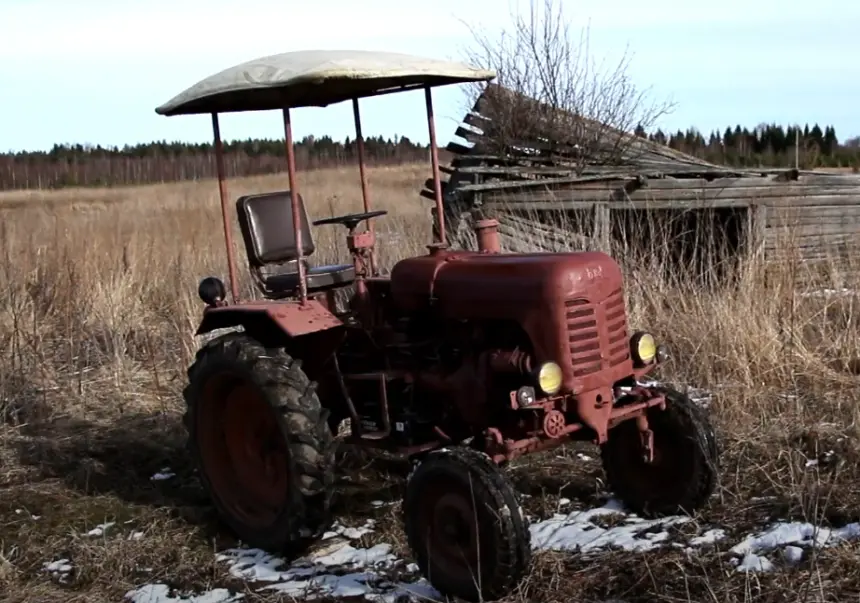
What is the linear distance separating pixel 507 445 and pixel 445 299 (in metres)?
0.73

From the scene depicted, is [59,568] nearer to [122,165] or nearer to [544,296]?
[544,296]

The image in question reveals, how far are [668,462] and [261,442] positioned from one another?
1.80 meters

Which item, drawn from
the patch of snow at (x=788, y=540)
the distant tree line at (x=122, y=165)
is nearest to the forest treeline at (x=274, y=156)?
the distant tree line at (x=122, y=165)

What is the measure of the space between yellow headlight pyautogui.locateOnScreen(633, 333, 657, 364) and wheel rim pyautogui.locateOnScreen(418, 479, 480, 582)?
1.01 metres

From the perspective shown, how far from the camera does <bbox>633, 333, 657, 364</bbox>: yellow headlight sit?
396cm

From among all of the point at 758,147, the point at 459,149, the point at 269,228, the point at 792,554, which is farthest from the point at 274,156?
A: the point at 792,554

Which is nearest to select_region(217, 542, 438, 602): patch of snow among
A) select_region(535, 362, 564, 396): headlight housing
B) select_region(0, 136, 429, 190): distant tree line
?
select_region(535, 362, 564, 396): headlight housing

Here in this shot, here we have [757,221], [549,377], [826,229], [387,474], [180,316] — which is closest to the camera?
[549,377]

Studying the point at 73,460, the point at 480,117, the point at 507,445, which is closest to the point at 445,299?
the point at 507,445

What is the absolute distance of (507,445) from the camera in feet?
11.7

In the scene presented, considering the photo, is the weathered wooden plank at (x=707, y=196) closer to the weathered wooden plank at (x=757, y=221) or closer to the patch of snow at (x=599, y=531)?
the weathered wooden plank at (x=757, y=221)

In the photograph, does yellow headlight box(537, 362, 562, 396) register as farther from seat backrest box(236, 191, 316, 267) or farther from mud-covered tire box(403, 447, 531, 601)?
seat backrest box(236, 191, 316, 267)

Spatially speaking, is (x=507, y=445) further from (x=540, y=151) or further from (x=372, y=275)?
(x=540, y=151)

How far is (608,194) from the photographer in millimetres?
10172
